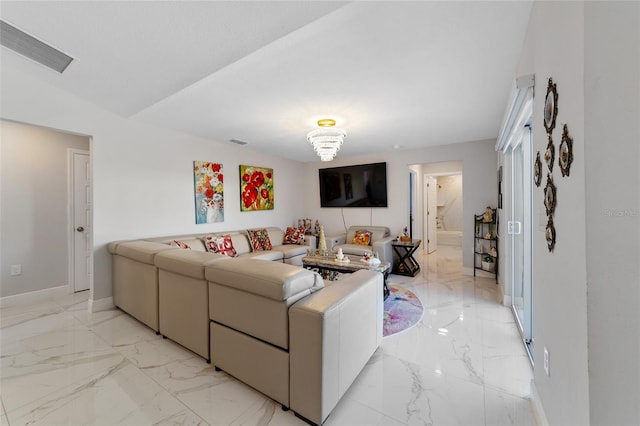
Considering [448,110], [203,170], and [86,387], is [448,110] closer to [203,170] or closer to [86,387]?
[203,170]

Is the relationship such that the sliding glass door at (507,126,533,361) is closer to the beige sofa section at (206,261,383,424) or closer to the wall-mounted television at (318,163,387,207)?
the beige sofa section at (206,261,383,424)

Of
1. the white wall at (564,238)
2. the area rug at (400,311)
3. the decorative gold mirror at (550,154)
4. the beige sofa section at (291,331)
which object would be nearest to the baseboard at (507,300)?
the area rug at (400,311)

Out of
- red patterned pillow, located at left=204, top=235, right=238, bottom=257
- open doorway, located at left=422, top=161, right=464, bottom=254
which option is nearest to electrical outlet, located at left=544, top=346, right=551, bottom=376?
open doorway, located at left=422, top=161, right=464, bottom=254

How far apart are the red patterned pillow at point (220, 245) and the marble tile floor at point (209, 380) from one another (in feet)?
4.39

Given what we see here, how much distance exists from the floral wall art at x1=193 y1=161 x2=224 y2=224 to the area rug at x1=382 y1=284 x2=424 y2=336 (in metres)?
3.09

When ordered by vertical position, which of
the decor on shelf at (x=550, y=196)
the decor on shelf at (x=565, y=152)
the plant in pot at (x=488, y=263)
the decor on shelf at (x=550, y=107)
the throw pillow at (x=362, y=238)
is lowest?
the plant in pot at (x=488, y=263)

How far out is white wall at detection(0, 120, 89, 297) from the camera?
326cm

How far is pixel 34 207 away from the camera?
3461mm

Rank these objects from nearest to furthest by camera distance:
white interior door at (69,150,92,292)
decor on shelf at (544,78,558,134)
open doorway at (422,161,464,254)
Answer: decor on shelf at (544,78,558,134) < white interior door at (69,150,92,292) < open doorway at (422,161,464,254)

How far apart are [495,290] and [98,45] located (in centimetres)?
508

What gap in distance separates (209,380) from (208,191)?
10.4 feet

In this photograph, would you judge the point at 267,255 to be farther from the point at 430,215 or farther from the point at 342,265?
the point at 430,215

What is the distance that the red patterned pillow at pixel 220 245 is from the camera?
3.95 m

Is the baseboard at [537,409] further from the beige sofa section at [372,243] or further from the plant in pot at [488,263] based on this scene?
the plant in pot at [488,263]
